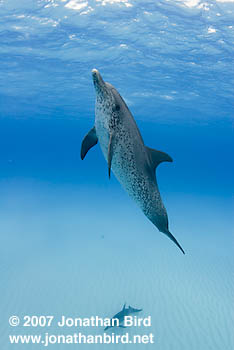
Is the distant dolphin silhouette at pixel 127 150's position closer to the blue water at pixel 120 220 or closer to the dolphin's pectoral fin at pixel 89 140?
the dolphin's pectoral fin at pixel 89 140

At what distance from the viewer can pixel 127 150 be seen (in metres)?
3.27

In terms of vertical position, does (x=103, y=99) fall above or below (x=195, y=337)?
above

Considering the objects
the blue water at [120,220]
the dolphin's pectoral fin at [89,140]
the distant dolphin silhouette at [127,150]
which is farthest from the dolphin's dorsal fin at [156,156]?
the blue water at [120,220]

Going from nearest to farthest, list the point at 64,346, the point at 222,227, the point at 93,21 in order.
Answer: the point at 64,346 < the point at 93,21 < the point at 222,227

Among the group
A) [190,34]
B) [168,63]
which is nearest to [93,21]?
[190,34]

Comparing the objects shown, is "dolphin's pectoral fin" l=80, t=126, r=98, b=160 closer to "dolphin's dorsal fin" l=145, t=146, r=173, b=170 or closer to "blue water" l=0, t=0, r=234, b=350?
"dolphin's dorsal fin" l=145, t=146, r=173, b=170

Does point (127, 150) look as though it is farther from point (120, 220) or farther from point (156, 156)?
point (120, 220)

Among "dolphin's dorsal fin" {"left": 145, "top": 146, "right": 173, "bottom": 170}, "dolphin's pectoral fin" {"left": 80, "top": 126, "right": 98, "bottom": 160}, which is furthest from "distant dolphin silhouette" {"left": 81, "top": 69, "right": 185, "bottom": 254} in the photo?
"dolphin's pectoral fin" {"left": 80, "top": 126, "right": 98, "bottom": 160}

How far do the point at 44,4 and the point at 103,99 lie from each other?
576 inches

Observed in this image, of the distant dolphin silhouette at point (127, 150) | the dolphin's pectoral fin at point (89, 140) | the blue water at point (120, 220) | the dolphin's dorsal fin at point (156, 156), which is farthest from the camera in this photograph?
the blue water at point (120, 220)

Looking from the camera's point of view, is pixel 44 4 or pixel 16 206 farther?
pixel 16 206

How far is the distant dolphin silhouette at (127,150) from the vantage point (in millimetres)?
3215

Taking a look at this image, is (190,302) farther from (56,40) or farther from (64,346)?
(56,40)

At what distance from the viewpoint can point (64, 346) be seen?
8.30m
